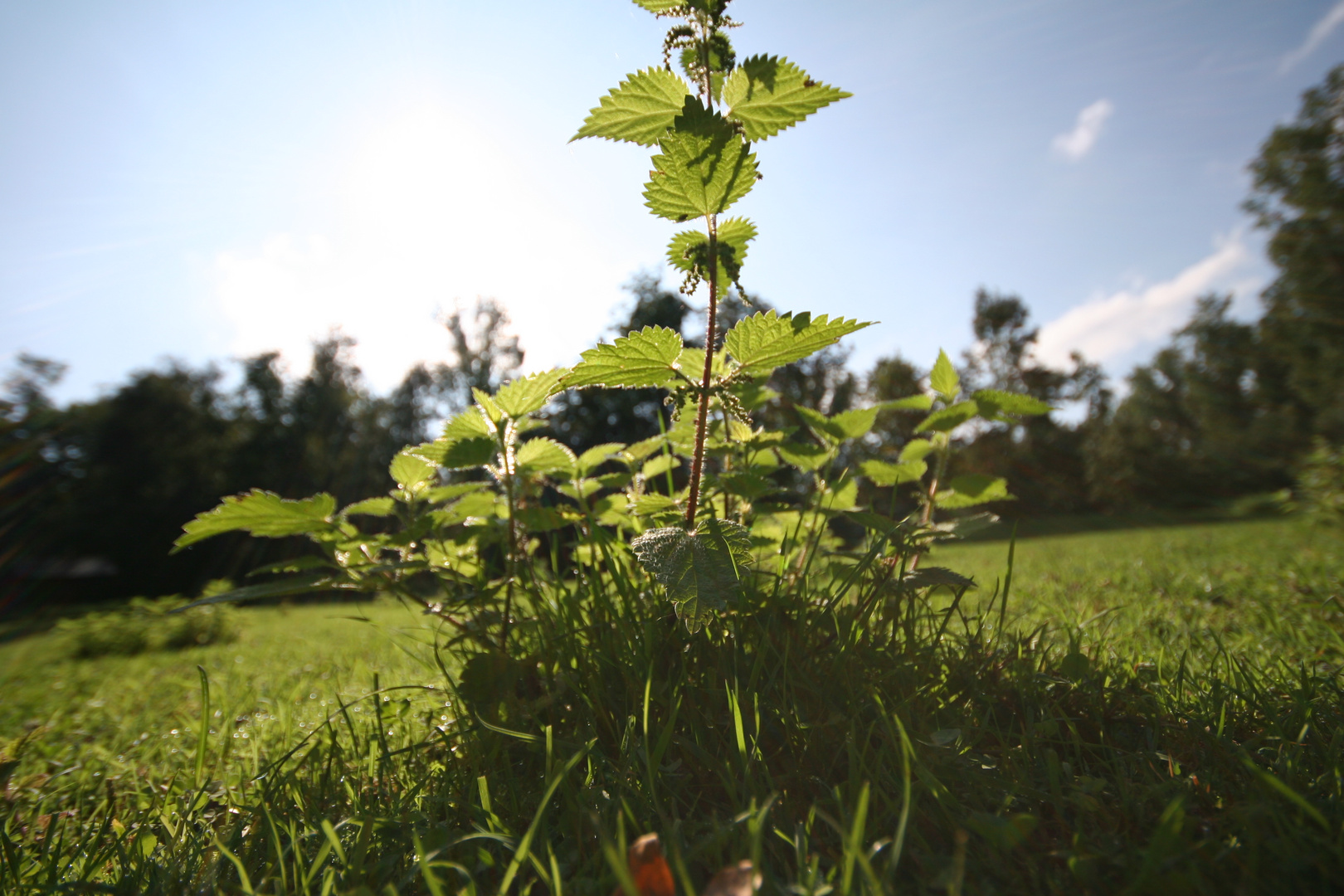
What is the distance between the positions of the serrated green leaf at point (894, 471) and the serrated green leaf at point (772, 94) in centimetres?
88

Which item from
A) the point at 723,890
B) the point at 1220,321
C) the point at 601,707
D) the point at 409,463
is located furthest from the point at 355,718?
the point at 1220,321

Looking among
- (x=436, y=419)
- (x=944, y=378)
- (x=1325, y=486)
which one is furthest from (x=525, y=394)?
(x=436, y=419)

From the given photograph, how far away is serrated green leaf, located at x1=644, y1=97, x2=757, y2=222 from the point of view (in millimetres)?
1056

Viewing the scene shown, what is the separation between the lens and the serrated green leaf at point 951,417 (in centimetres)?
152

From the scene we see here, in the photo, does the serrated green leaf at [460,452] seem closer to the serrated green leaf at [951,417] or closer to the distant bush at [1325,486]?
the serrated green leaf at [951,417]

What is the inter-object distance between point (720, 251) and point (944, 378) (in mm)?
817

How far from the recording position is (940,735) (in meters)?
1.03

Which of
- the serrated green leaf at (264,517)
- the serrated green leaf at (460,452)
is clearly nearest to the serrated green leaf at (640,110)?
the serrated green leaf at (460,452)

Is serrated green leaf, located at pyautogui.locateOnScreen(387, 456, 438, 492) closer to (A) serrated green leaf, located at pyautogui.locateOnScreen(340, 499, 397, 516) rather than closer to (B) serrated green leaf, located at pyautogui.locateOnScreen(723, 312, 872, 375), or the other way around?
(A) serrated green leaf, located at pyautogui.locateOnScreen(340, 499, 397, 516)

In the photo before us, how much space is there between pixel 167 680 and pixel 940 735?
420 centimetres

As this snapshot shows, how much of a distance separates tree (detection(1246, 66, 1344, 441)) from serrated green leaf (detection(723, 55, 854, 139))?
108ft

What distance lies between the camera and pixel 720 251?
122cm

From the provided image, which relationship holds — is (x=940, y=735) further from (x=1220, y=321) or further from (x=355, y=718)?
(x=1220, y=321)

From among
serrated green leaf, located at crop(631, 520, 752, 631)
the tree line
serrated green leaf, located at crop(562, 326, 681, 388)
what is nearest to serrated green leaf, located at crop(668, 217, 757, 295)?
serrated green leaf, located at crop(562, 326, 681, 388)
